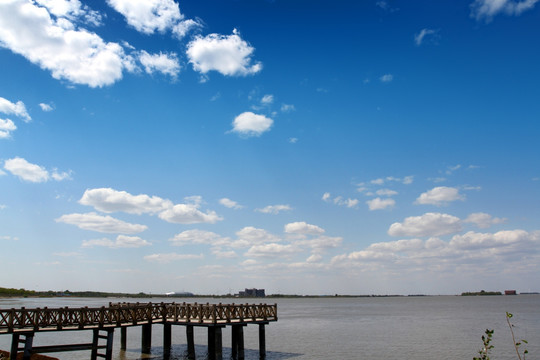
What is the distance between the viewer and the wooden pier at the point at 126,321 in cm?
2786

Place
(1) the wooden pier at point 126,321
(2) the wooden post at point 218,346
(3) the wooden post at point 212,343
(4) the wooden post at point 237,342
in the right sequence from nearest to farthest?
(1) the wooden pier at point 126,321
(2) the wooden post at point 218,346
(3) the wooden post at point 212,343
(4) the wooden post at point 237,342

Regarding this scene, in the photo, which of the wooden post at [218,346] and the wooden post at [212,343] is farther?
the wooden post at [212,343]

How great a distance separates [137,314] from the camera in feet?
113

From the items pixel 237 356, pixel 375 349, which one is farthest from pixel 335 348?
pixel 237 356

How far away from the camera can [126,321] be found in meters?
33.3

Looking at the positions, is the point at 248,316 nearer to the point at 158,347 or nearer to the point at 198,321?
the point at 198,321

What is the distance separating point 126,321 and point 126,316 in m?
0.39

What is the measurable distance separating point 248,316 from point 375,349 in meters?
17.1

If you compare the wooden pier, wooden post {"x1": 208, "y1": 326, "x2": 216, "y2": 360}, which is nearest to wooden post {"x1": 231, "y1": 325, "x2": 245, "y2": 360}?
the wooden pier

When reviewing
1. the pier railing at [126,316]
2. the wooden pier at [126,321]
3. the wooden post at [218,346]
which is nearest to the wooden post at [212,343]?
the wooden pier at [126,321]

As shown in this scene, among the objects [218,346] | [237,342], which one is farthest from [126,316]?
[237,342]

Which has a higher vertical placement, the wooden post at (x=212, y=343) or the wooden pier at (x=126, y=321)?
the wooden pier at (x=126, y=321)

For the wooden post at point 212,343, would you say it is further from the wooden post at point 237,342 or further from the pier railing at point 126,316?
the wooden post at point 237,342

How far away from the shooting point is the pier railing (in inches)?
1099
